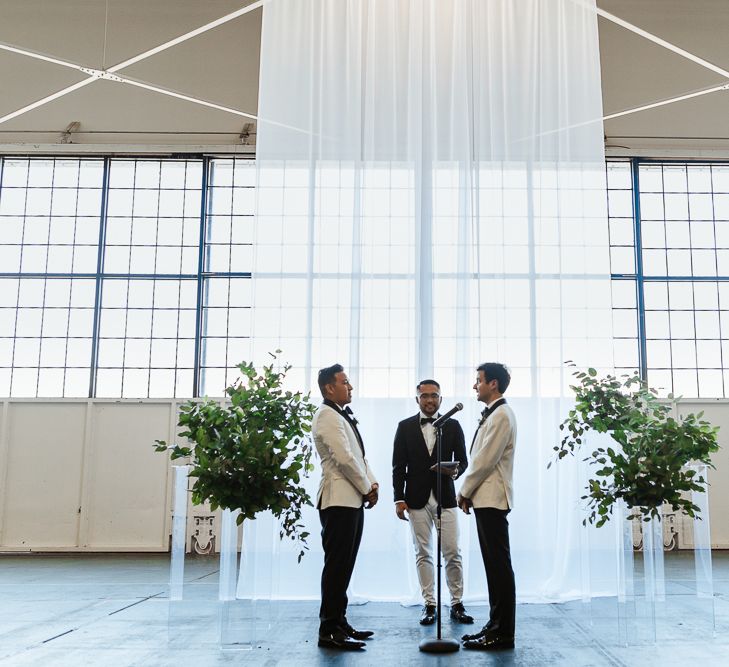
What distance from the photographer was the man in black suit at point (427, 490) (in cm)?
511

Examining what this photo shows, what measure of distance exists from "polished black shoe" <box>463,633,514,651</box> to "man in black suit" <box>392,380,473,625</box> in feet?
2.47

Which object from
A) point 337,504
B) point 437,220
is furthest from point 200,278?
point 337,504

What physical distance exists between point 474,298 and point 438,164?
4.10 ft

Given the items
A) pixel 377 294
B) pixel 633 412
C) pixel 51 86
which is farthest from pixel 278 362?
pixel 51 86

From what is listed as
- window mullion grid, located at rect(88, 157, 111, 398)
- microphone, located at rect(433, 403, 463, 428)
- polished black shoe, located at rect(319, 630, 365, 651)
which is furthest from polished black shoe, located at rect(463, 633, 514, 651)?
window mullion grid, located at rect(88, 157, 111, 398)

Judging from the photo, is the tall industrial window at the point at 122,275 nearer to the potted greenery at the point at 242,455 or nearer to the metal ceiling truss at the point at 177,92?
the metal ceiling truss at the point at 177,92

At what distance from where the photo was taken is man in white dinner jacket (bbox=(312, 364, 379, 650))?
14.2 feet

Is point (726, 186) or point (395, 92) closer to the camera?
point (395, 92)

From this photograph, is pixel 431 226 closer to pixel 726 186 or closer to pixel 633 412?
pixel 633 412

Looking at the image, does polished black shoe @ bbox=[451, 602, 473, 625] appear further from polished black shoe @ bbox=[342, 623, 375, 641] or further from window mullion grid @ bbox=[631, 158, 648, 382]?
window mullion grid @ bbox=[631, 158, 648, 382]

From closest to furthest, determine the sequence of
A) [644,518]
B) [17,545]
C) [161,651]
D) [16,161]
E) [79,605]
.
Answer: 1. [161,651]
2. [644,518]
3. [79,605]
4. [17,545]
5. [16,161]

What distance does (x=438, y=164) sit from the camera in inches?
266

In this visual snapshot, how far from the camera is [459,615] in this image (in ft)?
16.5

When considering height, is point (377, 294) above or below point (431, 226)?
below
